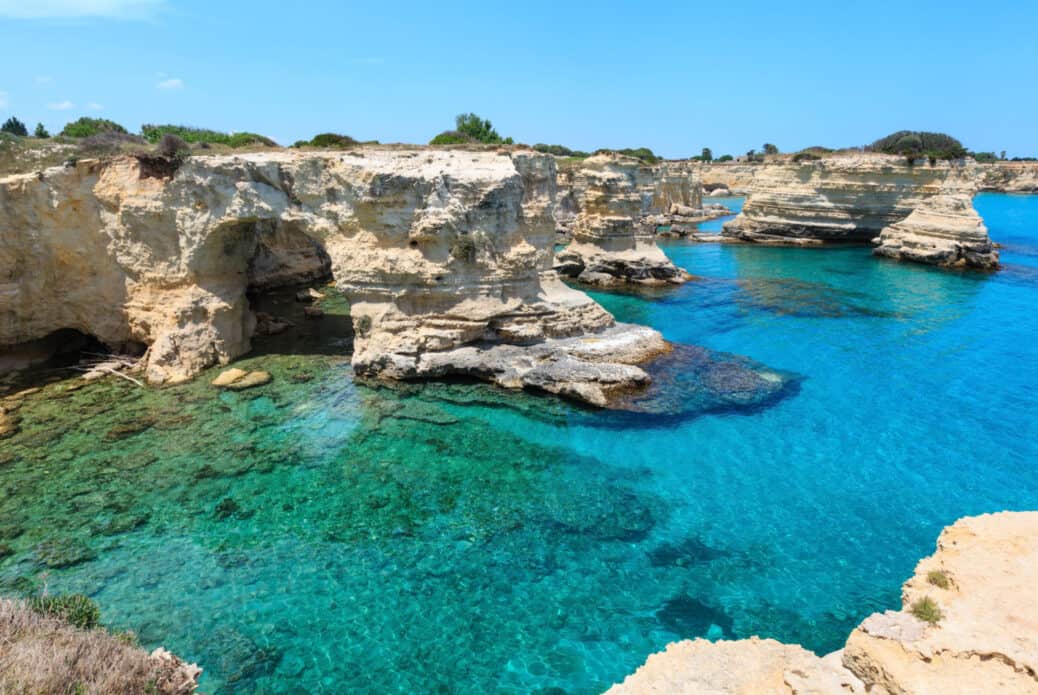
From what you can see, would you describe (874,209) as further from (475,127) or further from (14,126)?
(14,126)

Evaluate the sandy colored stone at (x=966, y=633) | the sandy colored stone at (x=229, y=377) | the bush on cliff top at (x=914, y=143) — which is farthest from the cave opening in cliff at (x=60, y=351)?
the bush on cliff top at (x=914, y=143)

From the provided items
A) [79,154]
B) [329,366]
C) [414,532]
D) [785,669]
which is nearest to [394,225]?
[329,366]

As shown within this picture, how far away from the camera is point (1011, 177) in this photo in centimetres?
9912

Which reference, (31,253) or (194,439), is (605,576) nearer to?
(194,439)

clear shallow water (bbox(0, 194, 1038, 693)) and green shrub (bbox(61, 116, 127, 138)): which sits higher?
green shrub (bbox(61, 116, 127, 138))

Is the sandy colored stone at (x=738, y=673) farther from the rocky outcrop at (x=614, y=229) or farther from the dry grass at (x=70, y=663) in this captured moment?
the rocky outcrop at (x=614, y=229)

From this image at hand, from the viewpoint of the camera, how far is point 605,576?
30.5 feet

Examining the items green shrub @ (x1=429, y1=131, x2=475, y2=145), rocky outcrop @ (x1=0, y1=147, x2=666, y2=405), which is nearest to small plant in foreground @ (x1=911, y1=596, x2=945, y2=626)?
rocky outcrop @ (x1=0, y1=147, x2=666, y2=405)

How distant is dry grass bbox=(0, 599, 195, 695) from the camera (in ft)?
14.7

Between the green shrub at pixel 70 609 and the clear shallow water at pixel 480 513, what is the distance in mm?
1701

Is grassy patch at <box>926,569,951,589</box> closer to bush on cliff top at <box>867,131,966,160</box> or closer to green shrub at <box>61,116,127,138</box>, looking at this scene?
green shrub at <box>61,116,127,138</box>

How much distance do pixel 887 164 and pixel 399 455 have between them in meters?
42.9

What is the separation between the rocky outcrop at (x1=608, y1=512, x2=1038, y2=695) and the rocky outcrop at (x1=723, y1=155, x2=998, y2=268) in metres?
37.9

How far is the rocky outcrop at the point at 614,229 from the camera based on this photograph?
3084 cm
